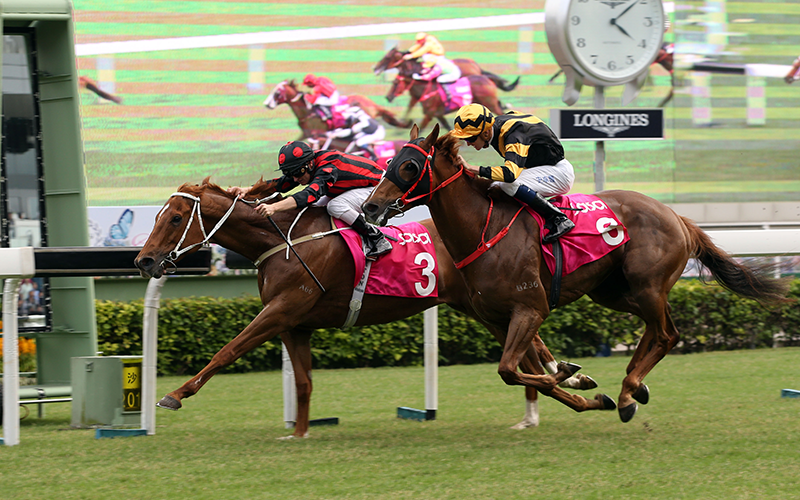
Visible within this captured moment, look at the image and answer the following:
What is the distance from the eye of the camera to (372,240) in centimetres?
523

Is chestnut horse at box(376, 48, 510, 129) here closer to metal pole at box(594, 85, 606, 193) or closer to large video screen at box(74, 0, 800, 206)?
large video screen at box(74, 0, 800, 206)

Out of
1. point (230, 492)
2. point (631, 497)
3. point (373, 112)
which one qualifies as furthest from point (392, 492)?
point (373, 112)

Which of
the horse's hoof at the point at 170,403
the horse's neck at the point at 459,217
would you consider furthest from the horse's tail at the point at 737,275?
the horse's hoof at the point at 170,403

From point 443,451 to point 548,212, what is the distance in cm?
142

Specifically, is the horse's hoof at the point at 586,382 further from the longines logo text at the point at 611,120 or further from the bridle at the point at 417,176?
the longines logo text at the point at 611,120

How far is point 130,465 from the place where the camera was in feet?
13.9

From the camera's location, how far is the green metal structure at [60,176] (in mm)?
6270

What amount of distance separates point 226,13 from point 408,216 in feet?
14.5

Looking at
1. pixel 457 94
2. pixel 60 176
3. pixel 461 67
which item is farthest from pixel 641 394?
pixel 461 67

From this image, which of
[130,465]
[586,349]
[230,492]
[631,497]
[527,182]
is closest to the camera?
[631,497]

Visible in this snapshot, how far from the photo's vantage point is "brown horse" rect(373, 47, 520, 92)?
13328mm

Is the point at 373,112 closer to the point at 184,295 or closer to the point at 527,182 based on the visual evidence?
the point at 184,295

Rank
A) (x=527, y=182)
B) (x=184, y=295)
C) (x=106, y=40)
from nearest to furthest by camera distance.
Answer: (x=527, y=182), (x=184, y=295), (x=106, y=40)

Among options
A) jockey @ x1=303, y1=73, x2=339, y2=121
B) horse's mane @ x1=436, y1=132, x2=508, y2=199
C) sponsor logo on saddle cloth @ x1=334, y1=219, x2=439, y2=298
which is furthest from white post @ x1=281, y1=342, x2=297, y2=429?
jockey @ x1=303, y1=73, x2=339, y2=121
